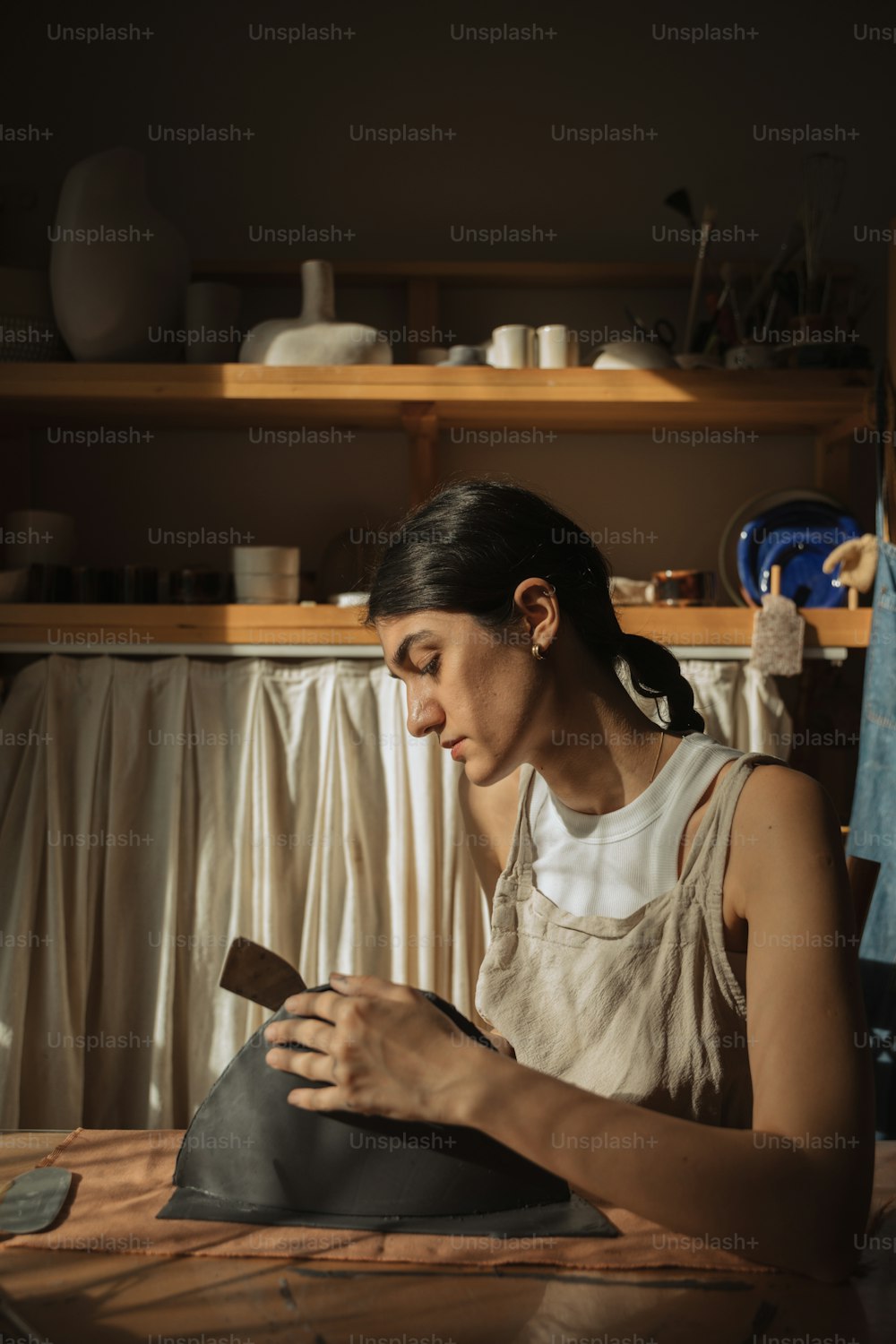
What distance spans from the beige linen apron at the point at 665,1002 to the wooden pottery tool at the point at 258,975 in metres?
0.29

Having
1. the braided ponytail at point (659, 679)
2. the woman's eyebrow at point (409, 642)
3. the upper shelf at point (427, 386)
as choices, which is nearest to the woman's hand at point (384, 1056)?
the woman's eyebrow at point (409, 642)

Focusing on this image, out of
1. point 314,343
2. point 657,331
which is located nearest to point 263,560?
point 314,343

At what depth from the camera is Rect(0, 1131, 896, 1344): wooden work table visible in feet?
2.56

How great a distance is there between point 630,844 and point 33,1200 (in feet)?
2.22

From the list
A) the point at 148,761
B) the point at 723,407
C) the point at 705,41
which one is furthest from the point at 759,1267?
the point at 705,41

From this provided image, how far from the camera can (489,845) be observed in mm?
1641

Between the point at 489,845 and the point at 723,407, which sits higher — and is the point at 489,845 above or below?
below

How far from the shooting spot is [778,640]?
2375 millimetres

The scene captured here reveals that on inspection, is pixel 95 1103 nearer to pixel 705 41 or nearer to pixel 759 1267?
pixel 759 1267

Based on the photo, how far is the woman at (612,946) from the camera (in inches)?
35.9

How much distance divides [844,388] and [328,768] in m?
1.30

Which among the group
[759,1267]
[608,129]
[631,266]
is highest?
[608,129]

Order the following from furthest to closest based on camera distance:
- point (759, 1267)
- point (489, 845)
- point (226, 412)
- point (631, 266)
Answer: point (631, 266), point (226, 412), point (489, 845), point (759, 1267)

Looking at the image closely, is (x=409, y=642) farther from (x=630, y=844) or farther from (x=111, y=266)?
(x=111, y=266)
